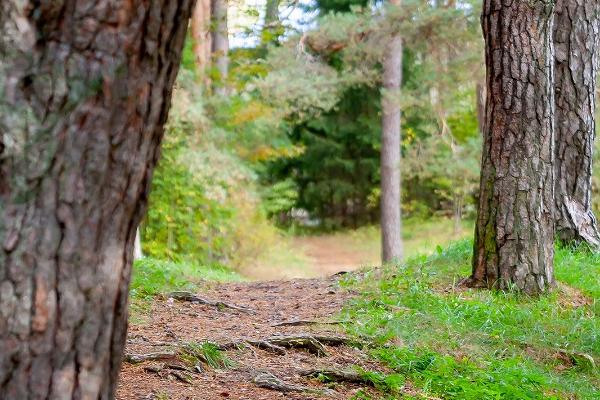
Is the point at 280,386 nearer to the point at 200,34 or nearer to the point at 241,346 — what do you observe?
the point at 241,346

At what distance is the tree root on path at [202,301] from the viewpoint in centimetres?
654

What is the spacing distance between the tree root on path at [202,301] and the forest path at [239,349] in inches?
1.5

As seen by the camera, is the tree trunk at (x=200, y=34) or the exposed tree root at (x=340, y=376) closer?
the exposed tree root at (x=340, y=376)

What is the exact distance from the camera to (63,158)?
2.21 metres

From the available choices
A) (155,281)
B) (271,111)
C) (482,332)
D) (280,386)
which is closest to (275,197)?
(271,111)

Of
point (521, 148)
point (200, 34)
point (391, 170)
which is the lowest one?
point (391, 170)

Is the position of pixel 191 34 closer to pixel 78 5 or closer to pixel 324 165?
pixel 324 165

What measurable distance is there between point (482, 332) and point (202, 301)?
262 centimetres

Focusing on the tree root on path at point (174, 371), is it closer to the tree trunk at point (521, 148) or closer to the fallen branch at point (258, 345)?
the fallen branch at point (258, 345)

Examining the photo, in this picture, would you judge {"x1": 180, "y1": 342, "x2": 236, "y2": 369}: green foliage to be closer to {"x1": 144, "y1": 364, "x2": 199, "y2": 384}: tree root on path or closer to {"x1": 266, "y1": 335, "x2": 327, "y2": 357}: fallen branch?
{"x1": 144, "y1": 364, "x2": 199, "y2": 384}: tree root on path

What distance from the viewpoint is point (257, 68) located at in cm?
1708

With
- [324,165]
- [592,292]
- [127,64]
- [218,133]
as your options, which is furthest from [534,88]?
[324,165]

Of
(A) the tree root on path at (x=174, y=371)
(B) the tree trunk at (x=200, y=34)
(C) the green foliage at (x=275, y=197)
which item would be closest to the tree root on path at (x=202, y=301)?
(A) the tree root on path at (x=174, y=371)

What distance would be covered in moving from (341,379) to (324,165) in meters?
24.1
